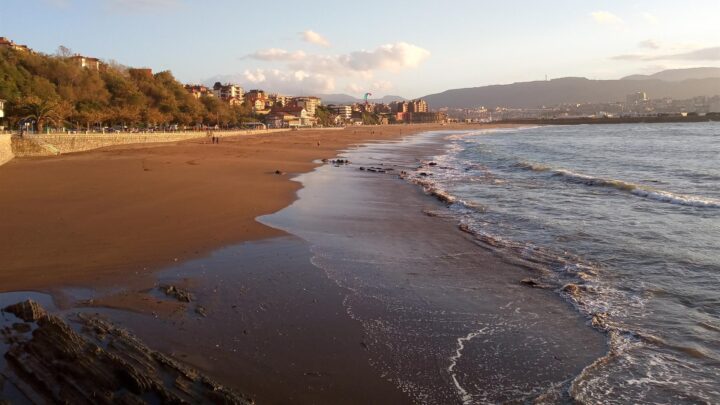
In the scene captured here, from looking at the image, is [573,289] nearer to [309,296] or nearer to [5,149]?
[309,296]

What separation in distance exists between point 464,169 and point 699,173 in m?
10.3

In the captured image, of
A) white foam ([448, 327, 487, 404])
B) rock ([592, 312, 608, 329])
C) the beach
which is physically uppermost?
the beach

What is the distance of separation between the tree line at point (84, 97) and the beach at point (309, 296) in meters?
29.1

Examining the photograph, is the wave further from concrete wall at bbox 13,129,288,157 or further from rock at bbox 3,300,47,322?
concrete wall at bbox 13,129,288,157

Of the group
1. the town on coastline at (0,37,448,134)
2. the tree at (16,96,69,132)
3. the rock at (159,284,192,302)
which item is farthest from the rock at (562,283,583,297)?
the tree at (16,96,69,132)

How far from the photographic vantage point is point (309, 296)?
6359 millimetres

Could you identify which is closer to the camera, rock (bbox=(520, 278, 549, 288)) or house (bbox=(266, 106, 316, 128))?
rock (bbox=(520, 278, 549, 288))

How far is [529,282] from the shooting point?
717 centimetres

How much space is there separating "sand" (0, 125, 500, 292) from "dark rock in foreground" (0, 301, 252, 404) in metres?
2.24

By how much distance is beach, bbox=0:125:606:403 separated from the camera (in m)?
4.38

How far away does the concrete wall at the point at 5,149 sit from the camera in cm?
2352

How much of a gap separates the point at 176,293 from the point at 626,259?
7100 millimetres

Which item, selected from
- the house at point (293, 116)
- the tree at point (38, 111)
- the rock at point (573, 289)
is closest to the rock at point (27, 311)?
the rock at point (573, 289)

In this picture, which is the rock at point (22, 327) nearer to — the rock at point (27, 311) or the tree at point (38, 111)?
the rock at point (27, 311)
